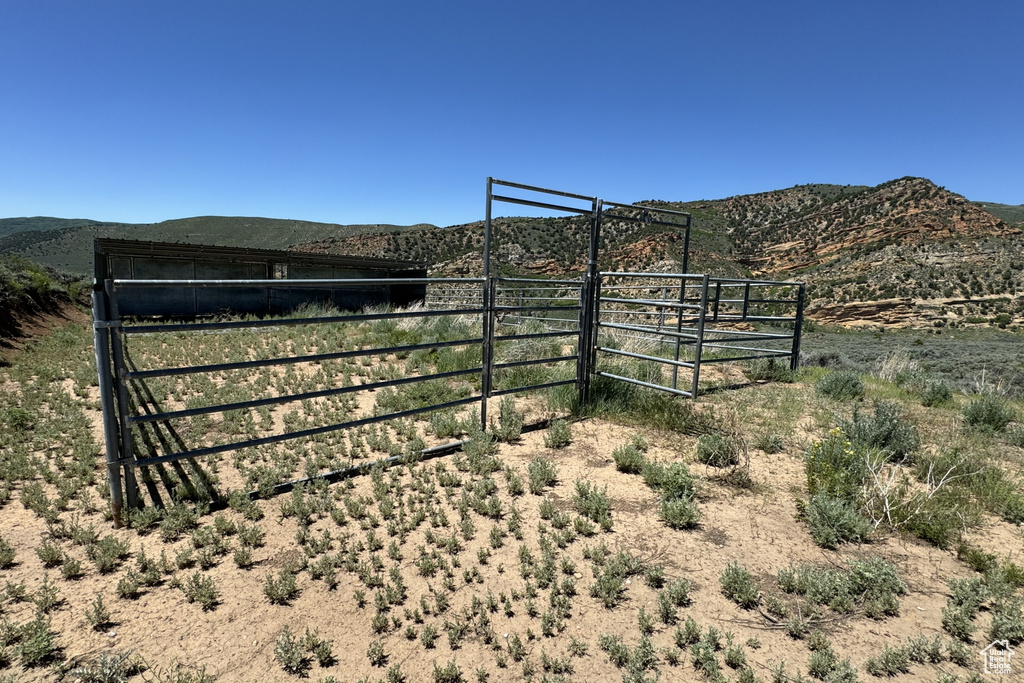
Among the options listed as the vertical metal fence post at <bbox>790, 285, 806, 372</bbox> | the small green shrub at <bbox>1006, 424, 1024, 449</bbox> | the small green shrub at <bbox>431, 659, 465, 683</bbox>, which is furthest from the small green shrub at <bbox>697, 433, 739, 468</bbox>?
the vertical metal fence post at <bbox>790, 285, 806, 372</bbox>

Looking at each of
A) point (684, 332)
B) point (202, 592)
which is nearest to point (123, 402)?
point (202, 592)

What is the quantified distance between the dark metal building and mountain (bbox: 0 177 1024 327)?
15.4 meters

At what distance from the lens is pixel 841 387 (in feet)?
26.5

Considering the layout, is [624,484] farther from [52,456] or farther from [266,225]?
[266,225]

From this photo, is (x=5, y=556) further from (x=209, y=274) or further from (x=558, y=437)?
(x=209, y=274)

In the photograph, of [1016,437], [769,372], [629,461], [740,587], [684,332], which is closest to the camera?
[740,587]

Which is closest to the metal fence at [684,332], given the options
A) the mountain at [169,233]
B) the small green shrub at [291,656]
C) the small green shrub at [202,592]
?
the small green shrub at [291,656]

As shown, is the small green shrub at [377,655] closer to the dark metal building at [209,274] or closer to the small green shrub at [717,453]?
the small green shrub at [717,453]

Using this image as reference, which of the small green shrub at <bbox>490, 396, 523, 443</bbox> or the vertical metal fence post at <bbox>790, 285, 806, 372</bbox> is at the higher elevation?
the vertical metal fence post at <bbox>790, 285, 806, 372</bbox>

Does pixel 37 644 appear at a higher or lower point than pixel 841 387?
lower

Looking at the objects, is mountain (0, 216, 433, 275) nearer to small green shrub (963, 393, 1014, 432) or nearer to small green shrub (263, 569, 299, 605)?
small green shrub (263, 569, 299, 605)

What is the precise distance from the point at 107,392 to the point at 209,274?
24.9 metres

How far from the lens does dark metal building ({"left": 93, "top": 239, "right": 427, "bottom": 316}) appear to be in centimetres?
2089

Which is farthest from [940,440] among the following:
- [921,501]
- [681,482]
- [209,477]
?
[209,477]
